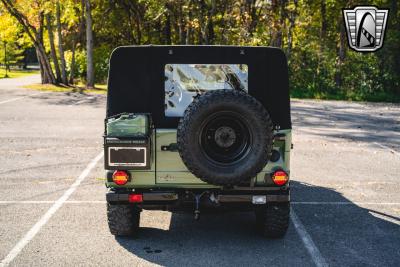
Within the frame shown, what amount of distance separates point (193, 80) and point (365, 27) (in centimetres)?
2251

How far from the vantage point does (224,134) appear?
5047 millimetres

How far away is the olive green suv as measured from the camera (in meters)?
4.91

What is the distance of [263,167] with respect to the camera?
16.4ft

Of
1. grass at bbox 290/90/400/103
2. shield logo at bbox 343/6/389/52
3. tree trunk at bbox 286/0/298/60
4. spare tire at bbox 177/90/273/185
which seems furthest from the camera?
tree trunk at bbox 286/0/298/60

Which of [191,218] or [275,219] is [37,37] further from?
[275,219]

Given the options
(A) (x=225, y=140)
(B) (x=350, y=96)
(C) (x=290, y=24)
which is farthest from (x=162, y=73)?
(C) (x=290, y=24)

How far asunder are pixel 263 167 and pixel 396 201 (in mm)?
3715

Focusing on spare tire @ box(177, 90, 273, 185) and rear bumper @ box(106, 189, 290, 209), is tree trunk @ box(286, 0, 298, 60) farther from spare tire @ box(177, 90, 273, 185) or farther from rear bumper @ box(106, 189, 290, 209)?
spare tire @ box(177, 90, 273, 185)

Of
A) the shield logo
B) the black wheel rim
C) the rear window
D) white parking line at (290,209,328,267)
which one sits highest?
the shield logo

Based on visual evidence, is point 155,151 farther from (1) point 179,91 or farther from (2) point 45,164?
(2) point 45,164

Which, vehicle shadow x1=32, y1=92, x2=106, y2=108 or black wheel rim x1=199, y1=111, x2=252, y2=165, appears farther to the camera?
vehicle shadow x1=32, y1=92, x2=106, y2=108

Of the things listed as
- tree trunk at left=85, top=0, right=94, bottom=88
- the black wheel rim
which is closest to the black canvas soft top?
the black wheel rim

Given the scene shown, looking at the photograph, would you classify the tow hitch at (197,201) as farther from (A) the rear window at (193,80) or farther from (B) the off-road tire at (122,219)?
(A) the rear window at (193,80)

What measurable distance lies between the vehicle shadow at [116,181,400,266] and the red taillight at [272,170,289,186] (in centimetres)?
81
